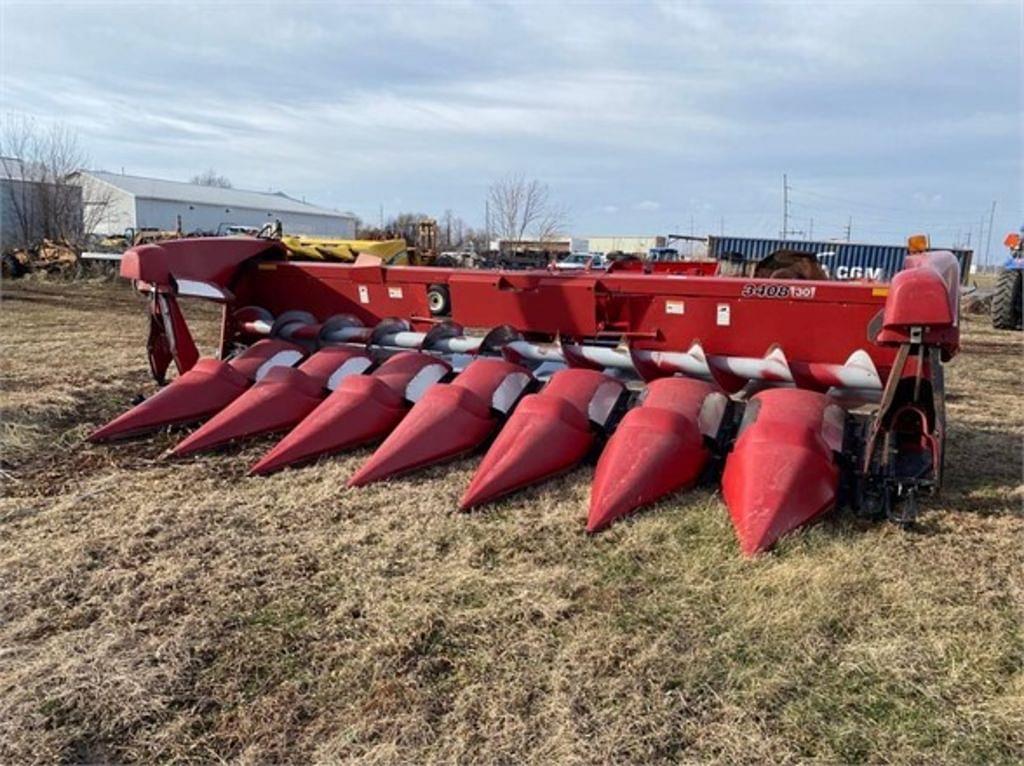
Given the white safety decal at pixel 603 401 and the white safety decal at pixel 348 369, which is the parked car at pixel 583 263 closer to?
the white safety decal at pixel 348 369

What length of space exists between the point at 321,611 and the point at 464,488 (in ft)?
3.57

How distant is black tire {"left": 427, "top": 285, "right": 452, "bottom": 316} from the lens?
4.69 m

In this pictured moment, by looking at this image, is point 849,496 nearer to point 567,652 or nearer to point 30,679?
point 567,652

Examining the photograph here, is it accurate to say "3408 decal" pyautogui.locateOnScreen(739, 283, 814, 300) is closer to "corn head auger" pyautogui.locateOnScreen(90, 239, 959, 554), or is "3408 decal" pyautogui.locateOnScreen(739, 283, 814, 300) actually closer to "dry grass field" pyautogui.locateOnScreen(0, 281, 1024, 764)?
"corn head auger" pyautogui.locateOnScreen(90, 239, 959, 554)

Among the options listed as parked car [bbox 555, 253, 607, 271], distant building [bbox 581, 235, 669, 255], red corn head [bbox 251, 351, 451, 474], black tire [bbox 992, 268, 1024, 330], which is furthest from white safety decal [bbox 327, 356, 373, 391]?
distant building [bbox 581, 235, 669, 255]

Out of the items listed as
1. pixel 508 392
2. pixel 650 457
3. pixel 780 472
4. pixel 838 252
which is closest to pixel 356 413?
pixel 508 392

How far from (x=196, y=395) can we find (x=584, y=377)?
6.81 feet

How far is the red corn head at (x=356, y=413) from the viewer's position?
3631 mm

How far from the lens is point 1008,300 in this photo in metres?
12.7

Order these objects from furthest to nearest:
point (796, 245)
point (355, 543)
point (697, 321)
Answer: point (796, 245) → point (697, 321) → point (355, 543)

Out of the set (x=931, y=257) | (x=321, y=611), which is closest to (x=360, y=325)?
(x=321, y=611)

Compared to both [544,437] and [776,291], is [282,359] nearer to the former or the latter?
[544,437]

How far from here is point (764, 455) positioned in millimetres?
2904

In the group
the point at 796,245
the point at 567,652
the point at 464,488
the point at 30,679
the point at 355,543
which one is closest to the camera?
the point at 30,679
